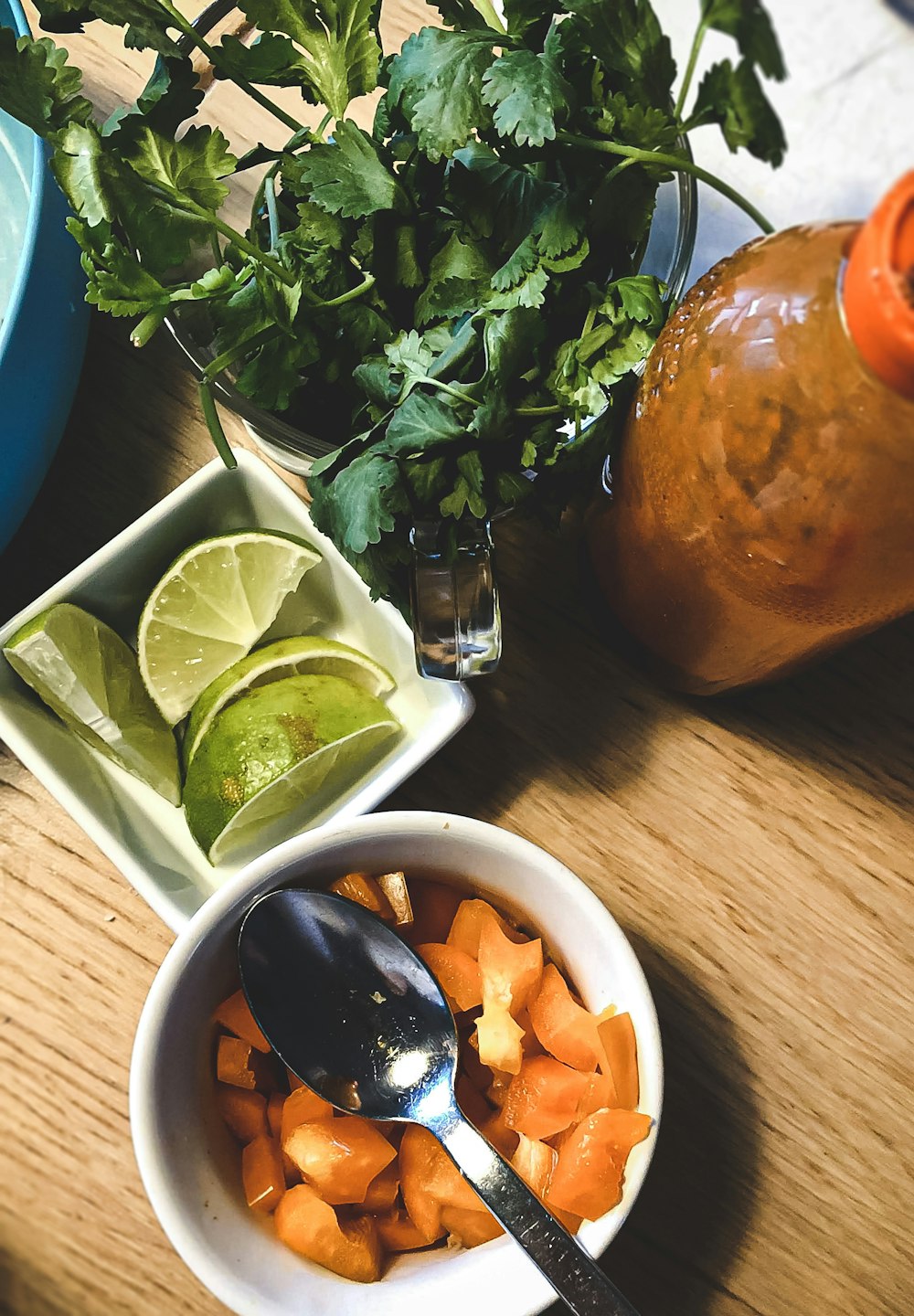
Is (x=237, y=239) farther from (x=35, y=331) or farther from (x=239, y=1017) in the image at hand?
(x=239, y=1017)

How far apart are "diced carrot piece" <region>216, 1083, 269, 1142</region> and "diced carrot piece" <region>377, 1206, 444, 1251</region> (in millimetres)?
97

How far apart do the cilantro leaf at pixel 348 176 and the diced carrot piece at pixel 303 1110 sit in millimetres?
537

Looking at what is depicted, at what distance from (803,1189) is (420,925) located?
34 cm

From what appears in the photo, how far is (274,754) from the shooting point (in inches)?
28.9

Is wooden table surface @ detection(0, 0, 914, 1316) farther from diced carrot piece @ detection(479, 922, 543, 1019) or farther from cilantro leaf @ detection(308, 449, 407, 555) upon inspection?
cilantro leaf @ detection(308, 449, 407, 555)

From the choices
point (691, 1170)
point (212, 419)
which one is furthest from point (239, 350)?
point (691, 1170)

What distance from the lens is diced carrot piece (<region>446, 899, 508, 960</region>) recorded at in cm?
72

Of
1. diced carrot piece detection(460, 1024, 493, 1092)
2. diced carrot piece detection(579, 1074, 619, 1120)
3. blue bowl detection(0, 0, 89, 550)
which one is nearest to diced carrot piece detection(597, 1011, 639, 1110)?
diced carrot piece detection(579, 1074, 619, 1120)

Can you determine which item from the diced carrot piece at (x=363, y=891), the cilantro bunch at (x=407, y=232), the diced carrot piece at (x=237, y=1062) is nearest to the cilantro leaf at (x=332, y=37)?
the cilantro bunch at (x=407, y=232)

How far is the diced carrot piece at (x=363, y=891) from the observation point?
704 millimetres

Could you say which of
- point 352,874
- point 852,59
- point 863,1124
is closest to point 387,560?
point 352,874

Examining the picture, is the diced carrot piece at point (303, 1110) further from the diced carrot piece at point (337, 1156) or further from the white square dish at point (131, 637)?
the white square dish at point (131, 637)

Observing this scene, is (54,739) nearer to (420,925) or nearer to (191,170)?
(420,925)

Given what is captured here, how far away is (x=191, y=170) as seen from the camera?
1.96ft
